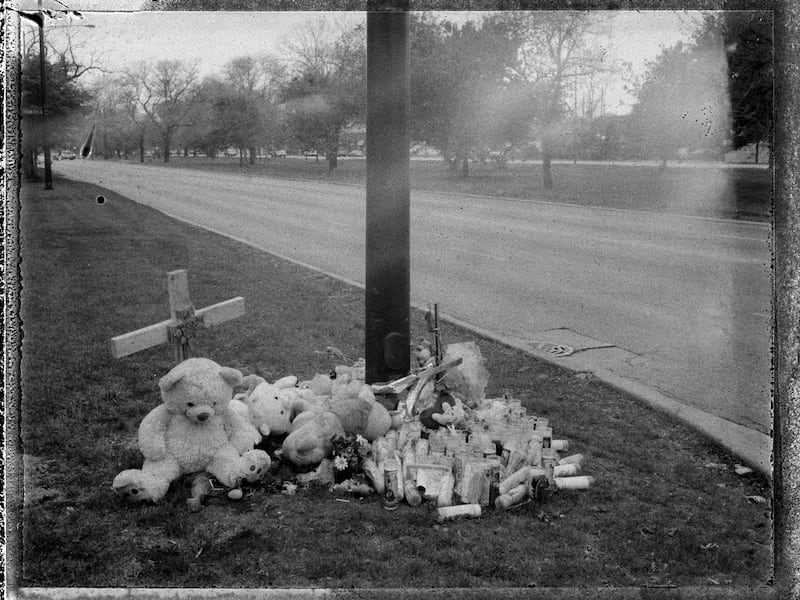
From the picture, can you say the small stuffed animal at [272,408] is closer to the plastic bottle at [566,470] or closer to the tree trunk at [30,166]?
the plastic bottle at [566,470]

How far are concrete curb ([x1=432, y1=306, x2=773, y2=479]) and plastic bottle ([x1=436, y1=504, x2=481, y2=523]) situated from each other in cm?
139

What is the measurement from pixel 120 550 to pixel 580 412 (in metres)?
2.79

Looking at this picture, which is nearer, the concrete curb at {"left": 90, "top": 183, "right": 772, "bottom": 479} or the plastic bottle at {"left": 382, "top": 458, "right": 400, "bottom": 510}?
the plastic bottle at {"left": 382, "top": 458, "right": 400, "bottom": 510}

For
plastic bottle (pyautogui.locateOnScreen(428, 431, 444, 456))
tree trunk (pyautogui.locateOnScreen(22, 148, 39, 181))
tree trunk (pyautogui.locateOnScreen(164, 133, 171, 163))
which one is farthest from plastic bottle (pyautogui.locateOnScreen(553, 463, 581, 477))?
tree trunk (pyautogui.locateOnScreen(164, 133, 171, 163))

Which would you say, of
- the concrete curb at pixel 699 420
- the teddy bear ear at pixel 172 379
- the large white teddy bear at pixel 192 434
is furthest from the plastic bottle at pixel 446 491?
the concrete curb at pixel 699 420

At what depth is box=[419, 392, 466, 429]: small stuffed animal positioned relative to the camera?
13.7 feet

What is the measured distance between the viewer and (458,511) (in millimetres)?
3426

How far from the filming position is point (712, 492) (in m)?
3.79

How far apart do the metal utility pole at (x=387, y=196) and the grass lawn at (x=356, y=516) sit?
104cm

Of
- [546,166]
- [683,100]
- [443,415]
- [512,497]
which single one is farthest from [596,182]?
[512,497]

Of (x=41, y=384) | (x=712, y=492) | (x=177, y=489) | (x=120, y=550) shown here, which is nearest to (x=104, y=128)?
(x=41, y=384)

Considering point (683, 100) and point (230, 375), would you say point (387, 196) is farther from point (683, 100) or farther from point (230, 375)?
point (683, 100)

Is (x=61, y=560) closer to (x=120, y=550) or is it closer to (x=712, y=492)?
(x=120, y=550)

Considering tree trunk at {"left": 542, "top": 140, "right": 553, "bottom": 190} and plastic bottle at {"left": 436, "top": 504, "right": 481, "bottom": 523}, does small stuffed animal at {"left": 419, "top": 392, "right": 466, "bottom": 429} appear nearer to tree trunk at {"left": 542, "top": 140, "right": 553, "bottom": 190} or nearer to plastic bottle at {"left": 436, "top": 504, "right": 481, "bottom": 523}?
plastic bottle at {"left": 436, "top": 504, "right": 481, "bottom": 523}
